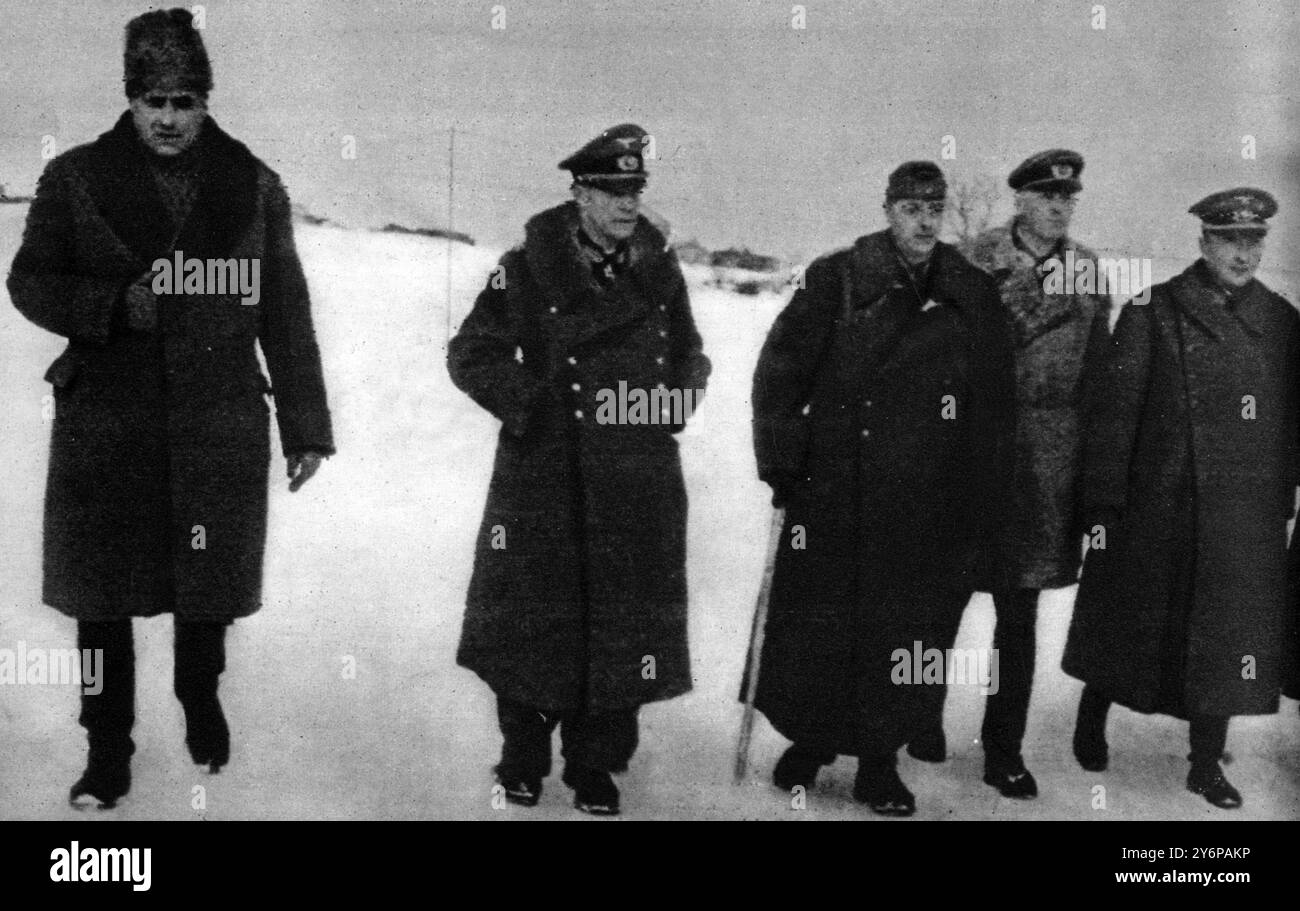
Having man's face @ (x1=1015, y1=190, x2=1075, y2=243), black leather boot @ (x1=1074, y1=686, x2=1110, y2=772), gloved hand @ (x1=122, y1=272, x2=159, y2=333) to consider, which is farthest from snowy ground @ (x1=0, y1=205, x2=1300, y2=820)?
man's face @ (x1=1015, y1=190, x2=1075, y2=243)

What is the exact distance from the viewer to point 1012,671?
15.5 feet

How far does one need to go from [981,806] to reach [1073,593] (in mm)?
755

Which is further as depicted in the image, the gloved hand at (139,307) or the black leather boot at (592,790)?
the black leather boot at (592,790)

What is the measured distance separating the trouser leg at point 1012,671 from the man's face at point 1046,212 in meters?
1.16

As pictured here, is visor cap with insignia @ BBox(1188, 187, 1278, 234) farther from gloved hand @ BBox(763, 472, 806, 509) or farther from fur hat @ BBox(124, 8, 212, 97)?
fur hat @ BBox(124, 8, 212, 97)

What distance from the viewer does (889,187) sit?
4.71 meters

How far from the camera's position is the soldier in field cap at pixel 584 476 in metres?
4.48

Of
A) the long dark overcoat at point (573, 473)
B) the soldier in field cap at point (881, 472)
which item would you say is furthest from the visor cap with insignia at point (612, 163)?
the soldier in field cap at point (881, 472)

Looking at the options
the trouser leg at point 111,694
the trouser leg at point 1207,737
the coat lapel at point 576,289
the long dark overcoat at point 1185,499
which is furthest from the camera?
the trouser leg at point 1207,737

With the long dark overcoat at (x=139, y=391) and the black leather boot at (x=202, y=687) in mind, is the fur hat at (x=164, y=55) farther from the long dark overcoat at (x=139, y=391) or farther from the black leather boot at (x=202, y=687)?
the black leather boot at (x=202, y=687)

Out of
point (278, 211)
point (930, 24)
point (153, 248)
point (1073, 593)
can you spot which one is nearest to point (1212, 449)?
point (1073, 593)

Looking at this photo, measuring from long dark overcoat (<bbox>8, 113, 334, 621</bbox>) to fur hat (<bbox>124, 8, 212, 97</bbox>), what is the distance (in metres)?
0.15
